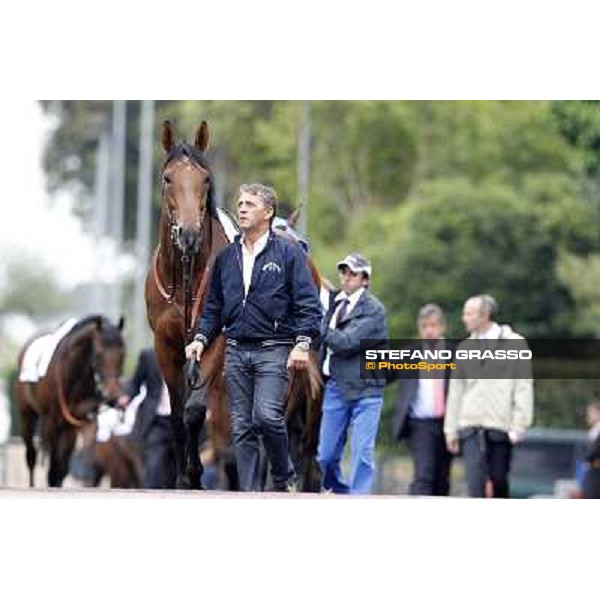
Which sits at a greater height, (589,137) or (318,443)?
(589,137)

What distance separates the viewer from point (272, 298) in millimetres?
14664

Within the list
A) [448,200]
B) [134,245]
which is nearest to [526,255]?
[448,200]

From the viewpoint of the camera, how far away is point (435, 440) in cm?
1914

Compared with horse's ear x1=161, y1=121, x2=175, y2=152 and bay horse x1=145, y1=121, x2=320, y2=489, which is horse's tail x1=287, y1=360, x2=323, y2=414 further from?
horse's ear x1=161, y1=121, x2=175, y2=152

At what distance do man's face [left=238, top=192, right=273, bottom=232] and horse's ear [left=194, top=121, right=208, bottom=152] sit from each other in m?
1.26

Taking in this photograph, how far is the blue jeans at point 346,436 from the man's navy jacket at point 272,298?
2520 millimetres

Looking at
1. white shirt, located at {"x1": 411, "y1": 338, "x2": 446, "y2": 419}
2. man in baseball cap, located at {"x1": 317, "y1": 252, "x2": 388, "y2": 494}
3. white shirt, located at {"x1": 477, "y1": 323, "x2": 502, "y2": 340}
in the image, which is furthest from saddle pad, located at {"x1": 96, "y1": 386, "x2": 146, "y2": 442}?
man in baseball cap, located at {"x1": 317, "y1": 252, "x2": 388, "y2": 494}

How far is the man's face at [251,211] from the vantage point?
1453 centimetres

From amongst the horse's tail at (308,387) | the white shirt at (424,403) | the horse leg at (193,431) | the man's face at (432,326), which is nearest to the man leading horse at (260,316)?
the horse leg at (193,431)

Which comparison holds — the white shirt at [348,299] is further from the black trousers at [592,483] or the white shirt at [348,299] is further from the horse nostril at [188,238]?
the black trousers at [592,483]

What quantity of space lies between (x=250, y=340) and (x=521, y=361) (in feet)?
12.5

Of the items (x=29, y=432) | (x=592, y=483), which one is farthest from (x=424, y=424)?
(x=592, y=483)
